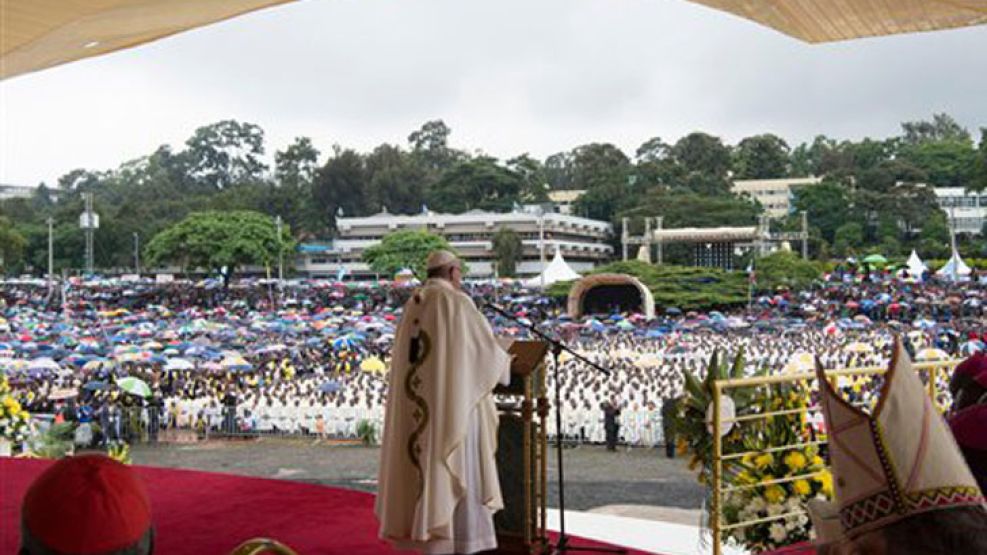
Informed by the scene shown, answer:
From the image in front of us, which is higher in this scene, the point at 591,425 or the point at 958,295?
the point at 958,295

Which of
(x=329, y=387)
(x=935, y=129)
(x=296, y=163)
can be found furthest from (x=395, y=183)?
(x=935, y=129)

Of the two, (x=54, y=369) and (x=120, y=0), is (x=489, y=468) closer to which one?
(x=120, y=0)

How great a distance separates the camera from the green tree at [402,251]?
18.1 m

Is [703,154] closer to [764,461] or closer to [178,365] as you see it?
[178,365]

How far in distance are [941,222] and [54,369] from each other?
616 inches

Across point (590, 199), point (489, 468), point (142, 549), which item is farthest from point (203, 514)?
point (590, 199)

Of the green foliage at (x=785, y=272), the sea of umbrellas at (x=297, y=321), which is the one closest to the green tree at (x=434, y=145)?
the sea of umbrellas at (x=297, y=321)

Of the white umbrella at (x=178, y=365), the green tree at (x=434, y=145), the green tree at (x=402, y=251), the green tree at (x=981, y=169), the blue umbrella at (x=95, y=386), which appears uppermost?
the green tree at (x=434, y=145)

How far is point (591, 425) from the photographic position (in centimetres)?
1134

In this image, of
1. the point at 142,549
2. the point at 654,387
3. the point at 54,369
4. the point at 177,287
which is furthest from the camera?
the point at 177,287

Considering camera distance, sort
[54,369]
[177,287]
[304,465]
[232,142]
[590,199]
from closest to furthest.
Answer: [304,465]
[54,369]
[590,199]
[177,287]
[232,142]

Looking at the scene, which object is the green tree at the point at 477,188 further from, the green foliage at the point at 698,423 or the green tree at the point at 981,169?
the green foliage at the point at 698,423

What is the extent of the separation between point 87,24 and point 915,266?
51.6 feet

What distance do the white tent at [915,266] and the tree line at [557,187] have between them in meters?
0.40
